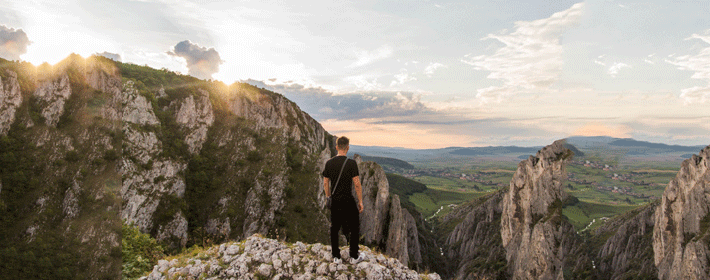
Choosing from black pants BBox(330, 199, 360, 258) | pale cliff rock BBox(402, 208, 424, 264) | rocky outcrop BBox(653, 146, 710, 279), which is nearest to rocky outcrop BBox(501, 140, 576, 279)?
rocky outcrop BBox(653, 146, 710, 279)

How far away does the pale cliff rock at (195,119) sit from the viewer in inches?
3206

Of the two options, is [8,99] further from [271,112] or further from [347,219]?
[347,219]

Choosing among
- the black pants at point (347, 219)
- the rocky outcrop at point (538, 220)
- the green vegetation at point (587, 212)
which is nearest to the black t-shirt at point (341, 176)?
the black pants at point (347, 219)

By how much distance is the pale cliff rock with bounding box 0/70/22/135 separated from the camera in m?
58.2

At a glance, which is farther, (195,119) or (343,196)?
(195,119)

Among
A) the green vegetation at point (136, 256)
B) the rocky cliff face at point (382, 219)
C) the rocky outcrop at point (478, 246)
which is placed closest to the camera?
the green vegetation at point (136, 256)

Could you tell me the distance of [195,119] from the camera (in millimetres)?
83812

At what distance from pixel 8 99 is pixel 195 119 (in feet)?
117

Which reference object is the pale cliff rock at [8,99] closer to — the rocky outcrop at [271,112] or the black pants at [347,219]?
the rocky outcrop at [271,112]

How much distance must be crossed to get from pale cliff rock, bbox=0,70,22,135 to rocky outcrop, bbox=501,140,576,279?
12263 cm

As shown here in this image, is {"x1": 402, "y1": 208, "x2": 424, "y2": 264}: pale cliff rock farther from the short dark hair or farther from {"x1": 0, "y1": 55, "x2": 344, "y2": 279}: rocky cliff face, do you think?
the short dark hair

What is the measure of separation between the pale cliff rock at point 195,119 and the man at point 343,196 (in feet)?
273

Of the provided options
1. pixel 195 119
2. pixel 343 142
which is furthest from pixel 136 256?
pixel 195 119

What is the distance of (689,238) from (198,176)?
117 metres
